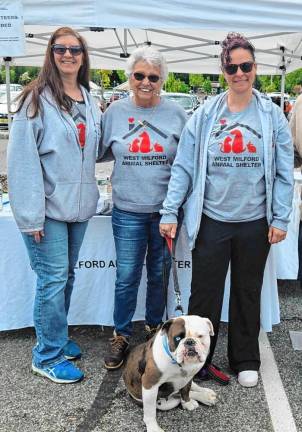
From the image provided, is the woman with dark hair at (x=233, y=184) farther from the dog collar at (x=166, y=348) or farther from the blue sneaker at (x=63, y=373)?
the blue sneaker at (x=63, y=373)

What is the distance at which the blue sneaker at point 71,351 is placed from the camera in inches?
119

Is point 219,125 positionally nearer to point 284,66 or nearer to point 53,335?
point 53,335

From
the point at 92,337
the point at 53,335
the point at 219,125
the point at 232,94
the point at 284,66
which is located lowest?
the point at 92,337

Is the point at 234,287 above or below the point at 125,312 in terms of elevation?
above

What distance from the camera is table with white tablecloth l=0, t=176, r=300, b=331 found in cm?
323

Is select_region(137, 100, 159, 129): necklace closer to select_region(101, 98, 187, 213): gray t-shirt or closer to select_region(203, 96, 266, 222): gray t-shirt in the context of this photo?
select_region(101, 98, 187, 213): gray t-shirt

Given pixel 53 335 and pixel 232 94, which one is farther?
pixel 53 335

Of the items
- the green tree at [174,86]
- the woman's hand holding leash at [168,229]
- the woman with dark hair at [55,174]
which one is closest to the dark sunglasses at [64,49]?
the woman with dark hair at [55,174]

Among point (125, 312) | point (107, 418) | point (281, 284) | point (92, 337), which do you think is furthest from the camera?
point (281, 284)

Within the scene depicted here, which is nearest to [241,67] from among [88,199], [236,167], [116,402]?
[236,167]

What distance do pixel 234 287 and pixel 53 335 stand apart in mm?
1054

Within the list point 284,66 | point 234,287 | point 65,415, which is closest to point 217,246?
point 234,287

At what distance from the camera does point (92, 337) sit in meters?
3.37

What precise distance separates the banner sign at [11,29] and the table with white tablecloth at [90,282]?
3.46 ft
